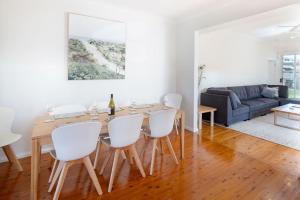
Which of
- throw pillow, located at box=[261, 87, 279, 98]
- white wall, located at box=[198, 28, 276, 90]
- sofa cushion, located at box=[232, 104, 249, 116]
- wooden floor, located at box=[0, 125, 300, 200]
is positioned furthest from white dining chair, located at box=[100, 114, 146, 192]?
throw pillow, located at box=[261, 87, 279, 98]

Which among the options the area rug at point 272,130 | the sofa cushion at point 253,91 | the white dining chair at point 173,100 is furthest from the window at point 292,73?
the white dining chair at point 173,100

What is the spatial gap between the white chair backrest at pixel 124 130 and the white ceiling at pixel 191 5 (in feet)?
7.42

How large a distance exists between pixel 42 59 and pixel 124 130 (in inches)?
73.1

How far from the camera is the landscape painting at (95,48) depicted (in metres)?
3.05

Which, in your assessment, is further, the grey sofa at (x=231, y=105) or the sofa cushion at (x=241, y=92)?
the sofa cushion at (x=241, y=92)

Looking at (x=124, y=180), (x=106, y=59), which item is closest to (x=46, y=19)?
(x=106, y=59)

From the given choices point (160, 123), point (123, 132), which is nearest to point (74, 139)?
point (123, 132)

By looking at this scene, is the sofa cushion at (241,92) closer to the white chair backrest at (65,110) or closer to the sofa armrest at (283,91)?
the sofa armrest at (283,91)

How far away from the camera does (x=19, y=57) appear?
2.66 metres

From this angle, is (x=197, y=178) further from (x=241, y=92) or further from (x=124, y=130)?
(x=241, y=92)

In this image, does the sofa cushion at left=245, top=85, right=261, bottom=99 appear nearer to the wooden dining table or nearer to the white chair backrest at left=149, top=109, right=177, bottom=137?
the white chair backrest at left=149, top=109, right=177, bottom=137

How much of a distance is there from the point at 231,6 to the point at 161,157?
2.74m

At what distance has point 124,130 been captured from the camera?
205 cm

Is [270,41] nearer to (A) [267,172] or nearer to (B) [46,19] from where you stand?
(A) [267,172]
